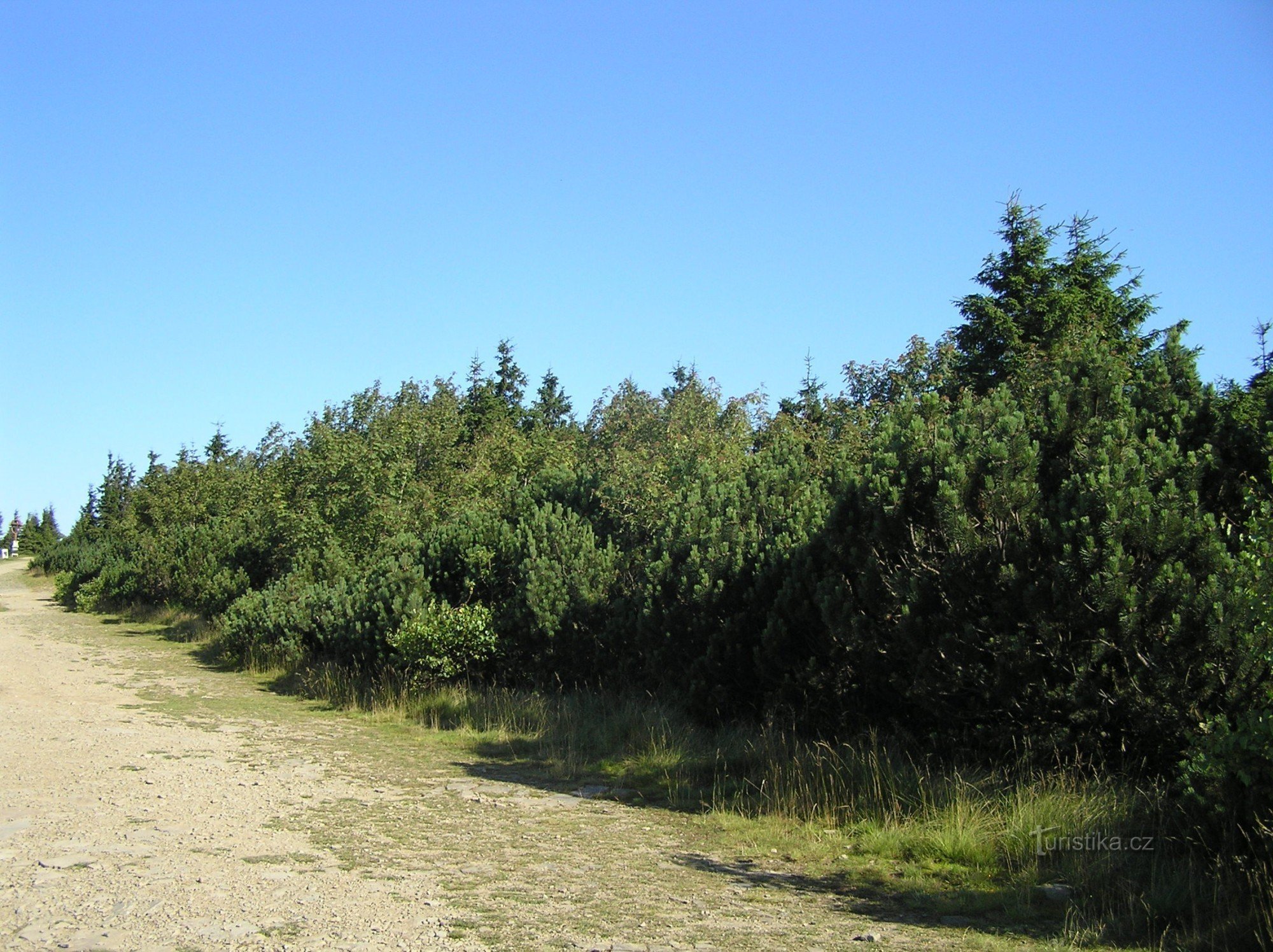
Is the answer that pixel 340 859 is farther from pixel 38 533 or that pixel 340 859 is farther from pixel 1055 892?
pixel 38 533

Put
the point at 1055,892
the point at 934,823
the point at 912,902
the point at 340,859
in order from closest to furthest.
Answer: the point at 1055,892 → the point at 912,902 → the point at 340,859 → the point at 934,823

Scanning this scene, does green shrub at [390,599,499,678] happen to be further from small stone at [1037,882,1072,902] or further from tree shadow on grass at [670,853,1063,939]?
small stone at [1037,882,1072,902]

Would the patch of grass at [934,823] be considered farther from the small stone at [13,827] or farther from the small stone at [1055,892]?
the small stone at [13,827]

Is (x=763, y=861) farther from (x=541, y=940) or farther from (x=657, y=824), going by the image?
(x=541, y=940)

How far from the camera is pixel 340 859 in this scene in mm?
7152

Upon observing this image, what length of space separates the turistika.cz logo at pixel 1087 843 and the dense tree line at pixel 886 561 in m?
0.64

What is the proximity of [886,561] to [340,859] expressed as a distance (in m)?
4.79

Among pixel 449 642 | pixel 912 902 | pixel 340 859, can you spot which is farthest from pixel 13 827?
pixel 449 642

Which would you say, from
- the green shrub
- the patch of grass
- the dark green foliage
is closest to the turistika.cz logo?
the patch of grass

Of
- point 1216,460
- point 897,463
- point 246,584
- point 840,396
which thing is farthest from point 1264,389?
point 246,584

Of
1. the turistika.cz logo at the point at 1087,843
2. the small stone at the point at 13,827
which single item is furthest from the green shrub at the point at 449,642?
the turistika.cz logo at the point at 1087,843

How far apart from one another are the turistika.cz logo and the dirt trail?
A: 1.45m

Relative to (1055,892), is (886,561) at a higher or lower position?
higher

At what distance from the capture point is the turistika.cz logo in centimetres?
644
